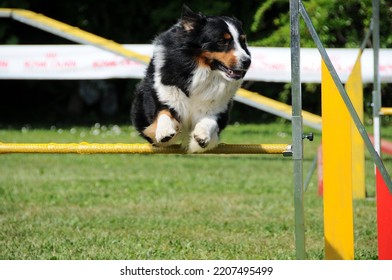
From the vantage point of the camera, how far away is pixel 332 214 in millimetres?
4148

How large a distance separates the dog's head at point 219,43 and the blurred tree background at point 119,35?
11.4 m

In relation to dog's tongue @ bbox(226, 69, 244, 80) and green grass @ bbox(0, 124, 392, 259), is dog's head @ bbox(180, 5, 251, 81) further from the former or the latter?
green grass @ bbox(0, 124, 392, 259)

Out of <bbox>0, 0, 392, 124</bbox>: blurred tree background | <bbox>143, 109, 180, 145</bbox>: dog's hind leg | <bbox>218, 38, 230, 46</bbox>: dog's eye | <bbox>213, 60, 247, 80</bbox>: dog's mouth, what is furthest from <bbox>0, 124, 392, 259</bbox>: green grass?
<bbox>0, 0, 392, 124</bbox>: blurred tree background

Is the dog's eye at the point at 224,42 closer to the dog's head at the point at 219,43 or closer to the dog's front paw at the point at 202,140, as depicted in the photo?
the dog's head at the point at 219,43

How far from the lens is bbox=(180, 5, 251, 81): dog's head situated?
4.33 metres

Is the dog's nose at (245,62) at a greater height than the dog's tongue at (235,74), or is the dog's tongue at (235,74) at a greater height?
the dog's nose at (245,62)

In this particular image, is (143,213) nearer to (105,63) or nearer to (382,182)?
(382,182)

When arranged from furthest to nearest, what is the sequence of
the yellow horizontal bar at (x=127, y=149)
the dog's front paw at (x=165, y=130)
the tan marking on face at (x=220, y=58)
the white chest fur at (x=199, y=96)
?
1. the white chest fur at (x=199, y=96)
2. the tan marking on face at (x=220, y=58)
3. the dog's front paw at (x=165, y=130)
4. the yellow horizontal bar at (x=127, y=149)

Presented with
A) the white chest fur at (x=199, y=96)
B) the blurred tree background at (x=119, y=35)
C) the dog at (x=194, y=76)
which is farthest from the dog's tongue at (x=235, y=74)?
the blurred tree background at (x=119, y=35)

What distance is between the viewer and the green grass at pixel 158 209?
5.37 meters

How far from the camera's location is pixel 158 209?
718 centimetres

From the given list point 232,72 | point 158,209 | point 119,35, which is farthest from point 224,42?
point 119,35
